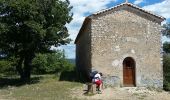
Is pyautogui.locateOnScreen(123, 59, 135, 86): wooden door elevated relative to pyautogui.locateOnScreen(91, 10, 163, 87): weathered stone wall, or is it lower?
Answer: lower

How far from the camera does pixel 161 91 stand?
28031mm

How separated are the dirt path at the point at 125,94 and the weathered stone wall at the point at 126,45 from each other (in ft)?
4.86

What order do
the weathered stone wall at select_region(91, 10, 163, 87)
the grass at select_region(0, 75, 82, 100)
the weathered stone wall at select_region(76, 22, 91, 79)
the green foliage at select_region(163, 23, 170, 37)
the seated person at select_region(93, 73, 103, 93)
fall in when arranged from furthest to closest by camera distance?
1. the green foliage at select_region(163, 23, 170, 37)
2. the weathered stone wall at select_region(76, 22, 91, 79)
3. the weathered stone wall at select_region(91, 10, 163, 87)
4. the seated person at select_region(93, 73, 103, 93)
5. the grass at select_region(0, 75, 82, 100)

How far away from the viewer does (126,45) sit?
28484 mm

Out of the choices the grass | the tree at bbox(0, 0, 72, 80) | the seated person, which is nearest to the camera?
the grass

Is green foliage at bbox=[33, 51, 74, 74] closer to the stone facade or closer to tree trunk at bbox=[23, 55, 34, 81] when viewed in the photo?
tree trunk at bbox=[23, 55, 34, 81]

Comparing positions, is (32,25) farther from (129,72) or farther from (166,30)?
(166,30)

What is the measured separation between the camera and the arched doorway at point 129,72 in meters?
28.8

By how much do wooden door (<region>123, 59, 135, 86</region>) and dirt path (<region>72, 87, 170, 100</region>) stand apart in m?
1.08

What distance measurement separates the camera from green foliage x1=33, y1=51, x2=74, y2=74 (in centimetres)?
4784

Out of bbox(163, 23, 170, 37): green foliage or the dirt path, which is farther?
bbox(163, 23, 170, 37): green foliage

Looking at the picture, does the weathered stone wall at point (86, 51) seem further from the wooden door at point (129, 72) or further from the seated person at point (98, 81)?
the seated person at point (98, 81)

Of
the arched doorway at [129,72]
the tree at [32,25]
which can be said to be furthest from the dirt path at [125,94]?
the tree at [32,25]

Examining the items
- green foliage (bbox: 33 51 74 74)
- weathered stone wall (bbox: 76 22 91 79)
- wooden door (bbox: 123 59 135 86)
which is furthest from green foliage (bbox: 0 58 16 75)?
wooden door (bbox: 123 59 135 86)
